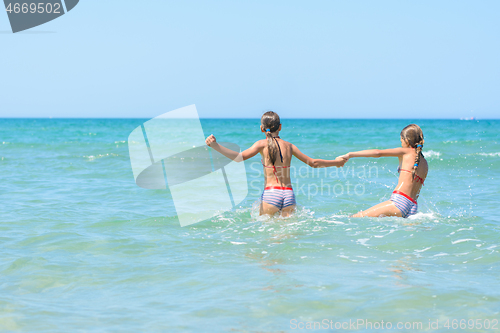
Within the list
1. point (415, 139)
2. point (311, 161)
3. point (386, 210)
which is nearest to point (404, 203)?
point (386, 210)

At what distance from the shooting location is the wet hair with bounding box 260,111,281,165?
5559mm

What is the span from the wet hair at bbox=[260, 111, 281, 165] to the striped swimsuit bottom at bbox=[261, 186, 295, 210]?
465 mm

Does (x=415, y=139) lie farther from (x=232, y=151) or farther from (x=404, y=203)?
(x=232, y=151)

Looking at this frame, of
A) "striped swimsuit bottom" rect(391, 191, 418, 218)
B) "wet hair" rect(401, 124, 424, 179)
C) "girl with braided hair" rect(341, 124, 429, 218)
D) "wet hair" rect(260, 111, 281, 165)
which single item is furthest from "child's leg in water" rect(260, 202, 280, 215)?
"wet hair" rect(401, 124, 424, 179)

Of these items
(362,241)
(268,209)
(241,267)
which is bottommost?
(362,241)

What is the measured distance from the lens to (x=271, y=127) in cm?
556

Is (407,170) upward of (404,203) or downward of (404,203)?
upward

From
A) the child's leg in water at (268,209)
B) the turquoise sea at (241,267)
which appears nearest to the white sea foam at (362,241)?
the turquoise sea at (241,267)

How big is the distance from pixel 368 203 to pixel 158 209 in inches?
158

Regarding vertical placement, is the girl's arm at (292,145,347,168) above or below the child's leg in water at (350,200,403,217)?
above

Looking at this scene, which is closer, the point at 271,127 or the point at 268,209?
the point at 271,127

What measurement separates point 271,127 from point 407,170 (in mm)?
1992

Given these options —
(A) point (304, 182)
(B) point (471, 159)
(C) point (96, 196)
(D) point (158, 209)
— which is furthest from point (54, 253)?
(B) point (471, 159)

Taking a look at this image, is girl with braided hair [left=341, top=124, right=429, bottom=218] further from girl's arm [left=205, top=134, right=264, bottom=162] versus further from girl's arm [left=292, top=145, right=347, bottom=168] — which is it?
girl's arm [left=205, top=134, right=264, bottom=162]
